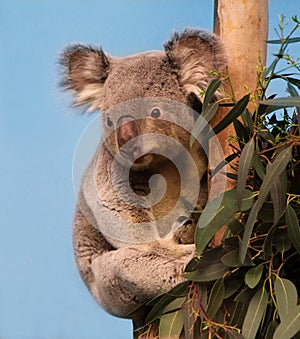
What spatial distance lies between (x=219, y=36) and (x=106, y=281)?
0.77 meters

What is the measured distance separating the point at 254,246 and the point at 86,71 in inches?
37.0

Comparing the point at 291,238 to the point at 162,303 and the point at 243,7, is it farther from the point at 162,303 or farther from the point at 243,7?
the point at 243,7

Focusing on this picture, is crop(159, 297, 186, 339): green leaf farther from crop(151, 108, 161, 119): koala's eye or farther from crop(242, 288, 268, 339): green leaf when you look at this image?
crop(151, 108, 161, 119): koala's eye

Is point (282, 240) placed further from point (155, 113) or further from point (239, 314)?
point (155, 113)

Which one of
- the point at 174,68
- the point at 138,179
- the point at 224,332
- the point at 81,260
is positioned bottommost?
the point at 224,332

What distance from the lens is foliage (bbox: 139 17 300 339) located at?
1.32 m

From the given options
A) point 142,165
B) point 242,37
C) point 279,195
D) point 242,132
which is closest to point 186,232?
point 142,165

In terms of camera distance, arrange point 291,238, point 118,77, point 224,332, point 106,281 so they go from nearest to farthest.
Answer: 1. point 291,238
2. point 224,332
3. point 106,281
4. point 118,77

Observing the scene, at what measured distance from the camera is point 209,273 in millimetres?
1453

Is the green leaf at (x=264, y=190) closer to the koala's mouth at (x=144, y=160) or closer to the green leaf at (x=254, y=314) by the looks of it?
the green leaf at (x=254, y=314)

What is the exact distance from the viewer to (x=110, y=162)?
2047mm

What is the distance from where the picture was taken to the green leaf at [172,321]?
1.57 metres

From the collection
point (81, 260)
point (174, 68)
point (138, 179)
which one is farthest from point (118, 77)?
point (81, 260)

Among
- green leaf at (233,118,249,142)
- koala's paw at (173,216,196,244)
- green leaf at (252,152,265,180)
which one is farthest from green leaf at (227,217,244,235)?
koala's paw at (173,216,196,244)
